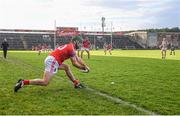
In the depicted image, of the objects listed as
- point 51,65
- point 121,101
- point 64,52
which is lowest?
point 121,101

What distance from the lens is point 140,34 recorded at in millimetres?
115562

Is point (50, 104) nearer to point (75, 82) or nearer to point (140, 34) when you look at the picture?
point (75, 82)

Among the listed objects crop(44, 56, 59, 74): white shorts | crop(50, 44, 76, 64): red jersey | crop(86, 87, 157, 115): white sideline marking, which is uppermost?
crop(50, 44, 76, 64): red jersey

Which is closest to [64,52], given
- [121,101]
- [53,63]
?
[53,63]

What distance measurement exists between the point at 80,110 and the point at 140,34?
109 metres

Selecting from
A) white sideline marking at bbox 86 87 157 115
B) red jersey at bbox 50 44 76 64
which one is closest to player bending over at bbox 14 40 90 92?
red jersey at bbox 50 44 76 64

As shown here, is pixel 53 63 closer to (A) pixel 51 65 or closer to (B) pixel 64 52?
(A) pixel 51 65

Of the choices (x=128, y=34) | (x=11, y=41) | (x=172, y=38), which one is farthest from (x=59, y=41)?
(x=172, y=38)

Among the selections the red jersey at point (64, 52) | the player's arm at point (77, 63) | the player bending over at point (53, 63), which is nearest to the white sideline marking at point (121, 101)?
the player's arm at point (77, 63)

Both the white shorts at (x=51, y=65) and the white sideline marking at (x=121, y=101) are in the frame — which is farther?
the white shorts at (x=51, y=65)

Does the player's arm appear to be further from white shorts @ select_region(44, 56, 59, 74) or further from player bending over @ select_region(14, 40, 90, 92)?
white shorts @ select_region(44, 56, 59, 74)

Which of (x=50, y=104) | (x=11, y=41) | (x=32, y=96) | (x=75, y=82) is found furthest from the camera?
(x=11, y=41)

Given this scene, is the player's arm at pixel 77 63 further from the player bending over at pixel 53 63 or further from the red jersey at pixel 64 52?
the red jersey at pixel 64 52

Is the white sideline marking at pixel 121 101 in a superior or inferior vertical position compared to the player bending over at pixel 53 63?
inferior
